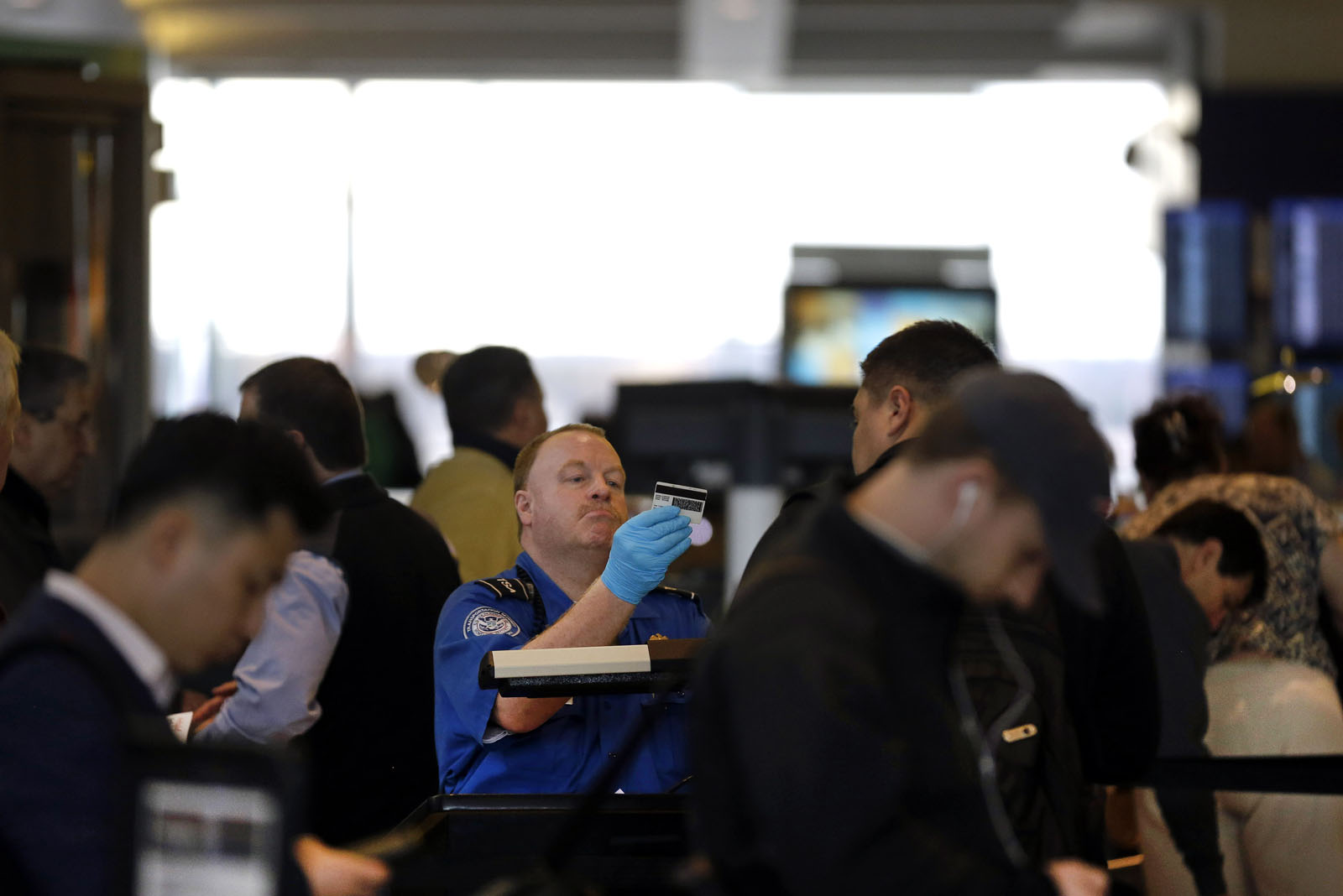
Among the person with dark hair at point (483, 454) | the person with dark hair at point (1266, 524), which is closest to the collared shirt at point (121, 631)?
the person with dark hair at point (483, 454)

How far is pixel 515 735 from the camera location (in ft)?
6.93

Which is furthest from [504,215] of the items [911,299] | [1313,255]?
[1313,255]

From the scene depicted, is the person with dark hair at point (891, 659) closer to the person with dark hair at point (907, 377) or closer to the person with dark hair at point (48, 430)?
the person with dark hair at point (907, 377)

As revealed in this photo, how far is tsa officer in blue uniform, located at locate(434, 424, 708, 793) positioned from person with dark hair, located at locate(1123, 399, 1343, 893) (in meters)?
0.94

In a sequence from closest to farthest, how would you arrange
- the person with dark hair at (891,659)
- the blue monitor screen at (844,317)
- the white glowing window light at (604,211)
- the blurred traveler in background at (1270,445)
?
the person with dark hair at (891,659), the blurred traveler in background at (1270,445), the blue monitor screen at (844,317), the white glowing window light at (604,211)

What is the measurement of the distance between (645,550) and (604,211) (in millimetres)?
6794

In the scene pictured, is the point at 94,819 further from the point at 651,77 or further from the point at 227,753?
the point at 651,77

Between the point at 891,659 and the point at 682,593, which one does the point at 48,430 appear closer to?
the point at 682,593

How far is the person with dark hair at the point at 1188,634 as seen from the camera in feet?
6.91

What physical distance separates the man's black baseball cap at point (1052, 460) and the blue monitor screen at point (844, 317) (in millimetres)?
6577

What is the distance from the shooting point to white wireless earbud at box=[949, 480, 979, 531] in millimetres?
1148

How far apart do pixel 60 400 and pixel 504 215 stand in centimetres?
570

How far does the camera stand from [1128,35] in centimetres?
845

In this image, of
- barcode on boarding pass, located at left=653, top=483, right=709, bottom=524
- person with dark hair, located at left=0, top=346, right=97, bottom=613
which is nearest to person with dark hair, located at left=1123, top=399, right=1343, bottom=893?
barcode on boarding pass, located at left=653, top=483, right=709, bottom=524
